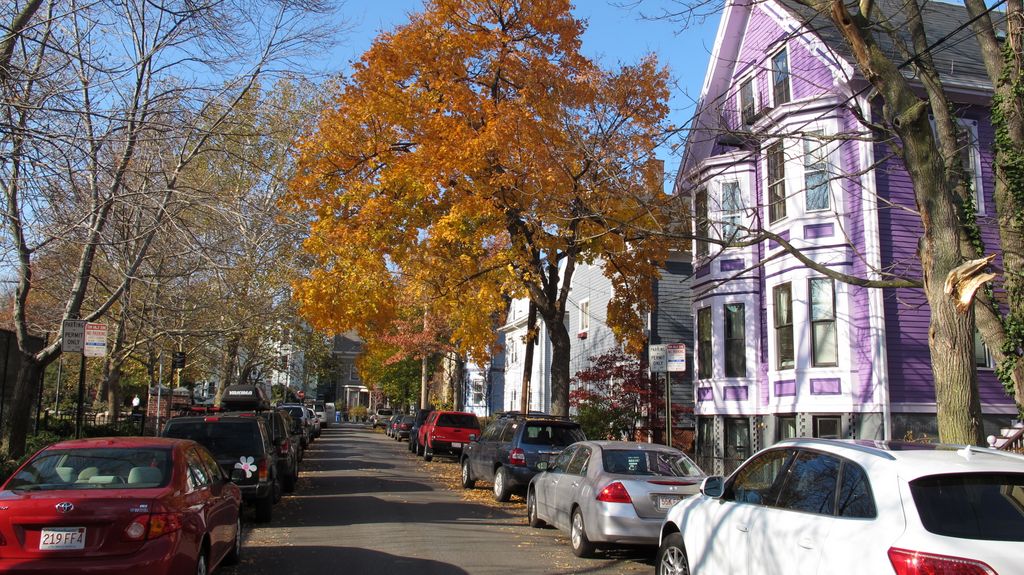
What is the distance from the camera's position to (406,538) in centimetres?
1140

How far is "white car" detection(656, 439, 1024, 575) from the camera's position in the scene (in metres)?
4.66

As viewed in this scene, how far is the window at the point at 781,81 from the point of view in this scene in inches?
767

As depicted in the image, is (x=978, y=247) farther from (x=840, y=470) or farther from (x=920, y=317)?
(x=840, y=470)

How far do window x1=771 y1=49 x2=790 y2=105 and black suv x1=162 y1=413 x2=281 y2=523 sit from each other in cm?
1390

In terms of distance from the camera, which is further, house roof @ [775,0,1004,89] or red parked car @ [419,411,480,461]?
red parked car @ [419,411,480,461]

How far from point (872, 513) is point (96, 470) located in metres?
6.56

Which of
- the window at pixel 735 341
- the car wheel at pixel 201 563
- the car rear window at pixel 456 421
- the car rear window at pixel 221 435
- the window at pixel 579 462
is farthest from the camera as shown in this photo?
the car rear window at pixel 456 421

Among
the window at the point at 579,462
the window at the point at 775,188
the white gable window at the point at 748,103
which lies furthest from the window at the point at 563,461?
the white gable window at the point at 748,103

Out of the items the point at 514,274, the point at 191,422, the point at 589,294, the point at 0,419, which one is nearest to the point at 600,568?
the point at 191,422

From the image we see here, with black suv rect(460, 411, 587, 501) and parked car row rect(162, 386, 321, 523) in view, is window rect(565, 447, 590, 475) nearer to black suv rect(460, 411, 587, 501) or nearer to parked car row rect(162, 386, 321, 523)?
black suv rect(460, 411, 587, 501)

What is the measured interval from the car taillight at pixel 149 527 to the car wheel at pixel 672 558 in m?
4.46

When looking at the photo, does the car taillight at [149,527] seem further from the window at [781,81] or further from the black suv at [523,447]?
the window at [781,81]

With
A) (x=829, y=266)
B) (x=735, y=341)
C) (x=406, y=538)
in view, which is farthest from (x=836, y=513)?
(x=735, y=341)

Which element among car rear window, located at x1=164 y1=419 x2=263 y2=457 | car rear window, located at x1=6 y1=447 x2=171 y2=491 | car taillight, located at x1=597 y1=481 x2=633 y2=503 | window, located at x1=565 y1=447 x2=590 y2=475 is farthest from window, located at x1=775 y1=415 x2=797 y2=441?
car rear window, located at x1=6 y1=447 x2=171 y2=491
